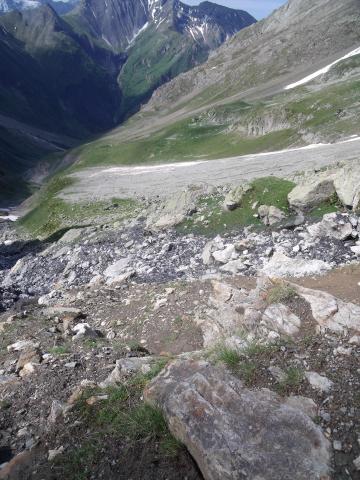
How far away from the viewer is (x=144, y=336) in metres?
12.5

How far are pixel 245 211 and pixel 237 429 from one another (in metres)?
16.9

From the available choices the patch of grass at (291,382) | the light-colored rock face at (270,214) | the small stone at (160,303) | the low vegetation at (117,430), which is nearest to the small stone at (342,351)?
the patch of grass at (291,382)

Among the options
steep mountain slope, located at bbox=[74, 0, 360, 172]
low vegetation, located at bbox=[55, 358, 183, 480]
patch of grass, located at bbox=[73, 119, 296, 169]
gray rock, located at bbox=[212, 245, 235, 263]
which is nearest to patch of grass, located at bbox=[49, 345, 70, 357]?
low vegetation, located at bbox=[55, 358, 183, 480]

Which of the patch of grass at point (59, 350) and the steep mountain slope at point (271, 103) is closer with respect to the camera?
the patch of grass at point (59, 350)

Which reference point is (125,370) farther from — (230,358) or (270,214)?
(270,214)

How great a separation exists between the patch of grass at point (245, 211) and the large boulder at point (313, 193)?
727mm

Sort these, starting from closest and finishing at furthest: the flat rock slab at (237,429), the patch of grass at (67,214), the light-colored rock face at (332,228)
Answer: the flat rock slab at (237,429) → the light-colored rock face at (332,228) → the patch of grass at (67,214)

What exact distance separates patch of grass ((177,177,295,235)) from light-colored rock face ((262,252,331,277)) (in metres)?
4.64

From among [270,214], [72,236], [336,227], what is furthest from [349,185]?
[72,236]

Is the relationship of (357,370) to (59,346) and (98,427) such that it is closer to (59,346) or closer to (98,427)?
(98,427)

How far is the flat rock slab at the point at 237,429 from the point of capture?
5801 millimetres

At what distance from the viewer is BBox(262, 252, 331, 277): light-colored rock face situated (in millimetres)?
15156

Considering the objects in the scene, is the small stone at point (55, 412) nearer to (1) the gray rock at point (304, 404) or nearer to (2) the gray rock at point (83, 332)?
(2) the gray rock at point (83, 332)

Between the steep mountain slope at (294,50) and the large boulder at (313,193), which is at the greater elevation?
the large boulder at (313,193)
